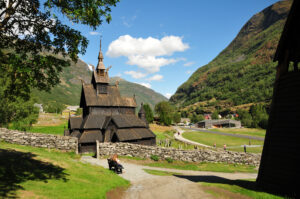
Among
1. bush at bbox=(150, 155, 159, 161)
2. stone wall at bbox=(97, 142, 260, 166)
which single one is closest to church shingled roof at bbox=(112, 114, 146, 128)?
stone wall at bbox=(97, 142, 260, 166)

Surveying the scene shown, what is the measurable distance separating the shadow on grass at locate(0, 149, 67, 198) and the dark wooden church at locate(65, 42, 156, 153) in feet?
54.1

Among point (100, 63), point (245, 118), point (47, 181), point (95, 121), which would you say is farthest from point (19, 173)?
point (245, 118)

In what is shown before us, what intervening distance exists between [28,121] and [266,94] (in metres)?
191

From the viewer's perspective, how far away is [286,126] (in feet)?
33.2

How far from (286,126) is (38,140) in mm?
24694

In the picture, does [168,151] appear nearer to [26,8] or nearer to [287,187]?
[287,187]

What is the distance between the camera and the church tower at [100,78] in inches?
1387

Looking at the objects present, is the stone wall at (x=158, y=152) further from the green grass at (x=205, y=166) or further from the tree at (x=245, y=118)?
the tree at (x=245, y=118)

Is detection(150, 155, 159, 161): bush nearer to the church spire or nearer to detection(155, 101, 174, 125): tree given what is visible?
the church spire

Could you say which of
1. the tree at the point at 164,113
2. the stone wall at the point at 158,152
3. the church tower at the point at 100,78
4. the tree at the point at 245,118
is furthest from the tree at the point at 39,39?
the tree at the point at 245,118

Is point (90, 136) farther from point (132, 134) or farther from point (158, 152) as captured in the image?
point (158, 152)

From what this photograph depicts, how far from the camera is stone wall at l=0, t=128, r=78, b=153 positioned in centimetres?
2059

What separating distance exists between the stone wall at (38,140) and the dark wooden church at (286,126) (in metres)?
21.1

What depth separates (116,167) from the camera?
51.3 feet
